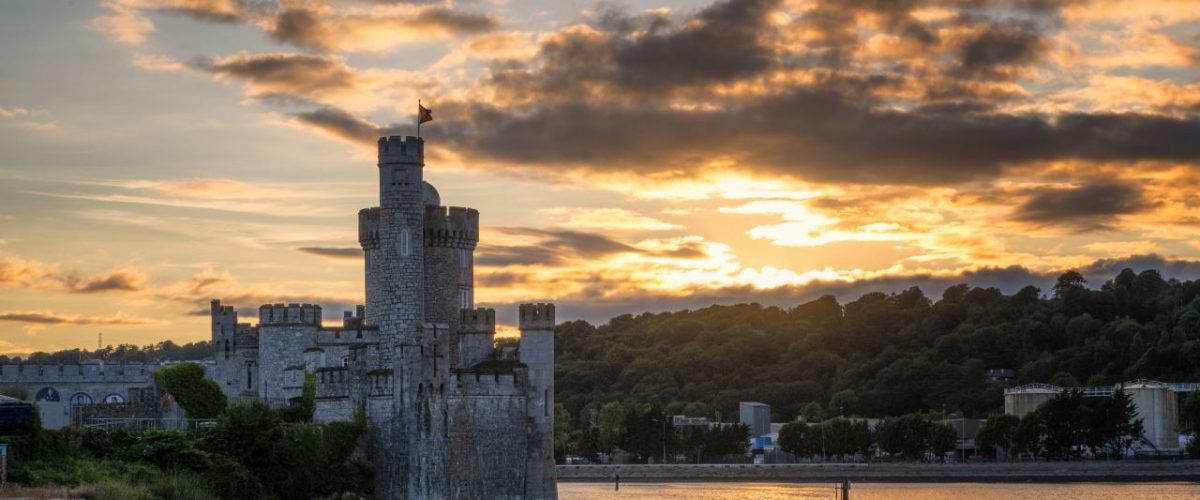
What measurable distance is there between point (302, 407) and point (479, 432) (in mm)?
9246

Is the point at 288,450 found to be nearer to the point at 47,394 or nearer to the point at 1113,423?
the point at 47,394

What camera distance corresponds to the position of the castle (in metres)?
78.0

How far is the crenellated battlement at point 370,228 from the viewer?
82.7 metres

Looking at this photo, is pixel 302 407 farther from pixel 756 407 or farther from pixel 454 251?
pixel 756 407

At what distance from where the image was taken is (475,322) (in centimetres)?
8262

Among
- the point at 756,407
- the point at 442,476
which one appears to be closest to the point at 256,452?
the point at 442,476

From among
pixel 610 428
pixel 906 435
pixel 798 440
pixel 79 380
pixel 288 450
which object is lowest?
pixel 798 440

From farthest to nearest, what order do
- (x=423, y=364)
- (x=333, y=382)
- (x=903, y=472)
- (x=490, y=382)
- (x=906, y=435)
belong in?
(x=906, y=435) < (x=903, y=472) < (x=333, y=382) < (x=490, y=382) < (x=423, y=364)

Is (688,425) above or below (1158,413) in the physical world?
below

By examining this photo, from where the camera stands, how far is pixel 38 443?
2510 inches

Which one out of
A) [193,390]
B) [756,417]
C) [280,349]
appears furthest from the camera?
[756,417]

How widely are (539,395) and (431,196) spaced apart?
38.2ft

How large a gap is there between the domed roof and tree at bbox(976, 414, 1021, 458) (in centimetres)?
8390

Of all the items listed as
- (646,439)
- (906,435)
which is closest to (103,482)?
(646,439)
